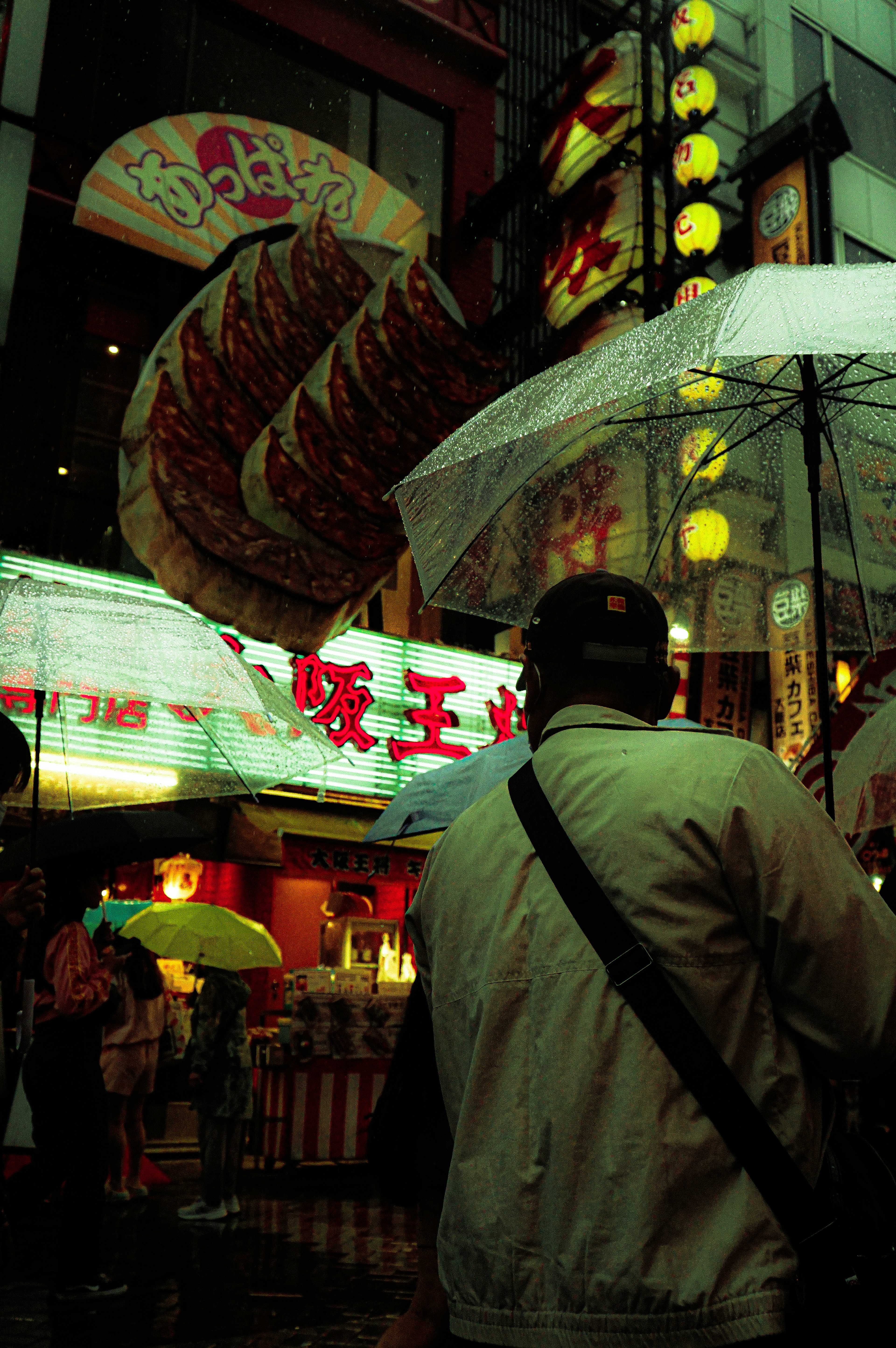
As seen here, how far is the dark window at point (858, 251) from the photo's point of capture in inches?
838

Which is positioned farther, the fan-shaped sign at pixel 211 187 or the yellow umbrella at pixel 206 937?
the fan-shaped sign at pixel 211 187

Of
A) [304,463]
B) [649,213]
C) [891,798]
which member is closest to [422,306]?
[304,463]

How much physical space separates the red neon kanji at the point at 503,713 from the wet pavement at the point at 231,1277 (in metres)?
6.34

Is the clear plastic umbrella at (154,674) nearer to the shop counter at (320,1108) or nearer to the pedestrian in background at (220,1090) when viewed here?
the pedestrian in background at (220,1090)

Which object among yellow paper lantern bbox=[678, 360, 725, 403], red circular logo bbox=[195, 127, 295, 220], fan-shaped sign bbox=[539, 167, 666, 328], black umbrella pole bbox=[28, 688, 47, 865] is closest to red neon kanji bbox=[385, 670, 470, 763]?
fan-shaped sign bbox=[539, 167, 666, 328]

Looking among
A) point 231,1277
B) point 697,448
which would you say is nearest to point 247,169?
point 697,448

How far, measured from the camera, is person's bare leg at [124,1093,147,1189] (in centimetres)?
959

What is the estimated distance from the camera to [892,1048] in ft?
5.19

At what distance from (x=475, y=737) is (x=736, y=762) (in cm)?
1281

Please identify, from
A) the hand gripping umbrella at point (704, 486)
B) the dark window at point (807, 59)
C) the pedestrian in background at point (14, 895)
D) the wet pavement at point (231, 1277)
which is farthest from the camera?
the dark window at point (807, 59)

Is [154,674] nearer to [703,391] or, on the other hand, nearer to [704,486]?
[704,486]

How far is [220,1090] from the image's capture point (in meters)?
8.48

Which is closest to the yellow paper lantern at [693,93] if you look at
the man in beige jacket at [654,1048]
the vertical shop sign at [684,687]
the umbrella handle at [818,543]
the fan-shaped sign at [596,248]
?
the fan-shaped sign at [596,248]

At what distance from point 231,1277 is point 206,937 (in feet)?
10.2
